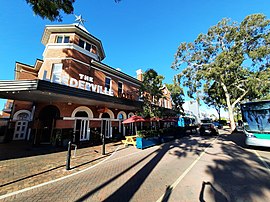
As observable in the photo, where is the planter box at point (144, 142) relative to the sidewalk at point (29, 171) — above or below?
above

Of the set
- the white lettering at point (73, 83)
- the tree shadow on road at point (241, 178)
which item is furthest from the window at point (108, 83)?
the tree shadow on road at point (241, 178)

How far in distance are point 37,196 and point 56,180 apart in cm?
99

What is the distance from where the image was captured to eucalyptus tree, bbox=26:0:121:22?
19.0ft

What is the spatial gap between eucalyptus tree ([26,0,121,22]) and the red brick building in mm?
3466

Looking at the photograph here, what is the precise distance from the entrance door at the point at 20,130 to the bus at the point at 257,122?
2152 cm

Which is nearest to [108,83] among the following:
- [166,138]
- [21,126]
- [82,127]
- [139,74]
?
[82,127]

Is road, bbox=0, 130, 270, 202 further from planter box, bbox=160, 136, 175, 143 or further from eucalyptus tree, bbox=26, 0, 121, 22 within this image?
eucalyptus tree, bbox=26, 0, 121, 22

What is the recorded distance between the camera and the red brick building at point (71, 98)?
33.7 ft

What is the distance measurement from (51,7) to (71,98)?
5631 mm

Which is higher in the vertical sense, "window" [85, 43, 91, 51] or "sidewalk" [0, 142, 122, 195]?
"window" [85, 43, 91, 51]

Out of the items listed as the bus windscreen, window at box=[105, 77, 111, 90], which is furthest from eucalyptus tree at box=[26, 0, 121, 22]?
the bus windscreen

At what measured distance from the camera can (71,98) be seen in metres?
9.50

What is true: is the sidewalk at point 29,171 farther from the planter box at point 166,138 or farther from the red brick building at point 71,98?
the planter box at point 166,138

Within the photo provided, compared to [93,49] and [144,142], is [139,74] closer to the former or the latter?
[93,49]
